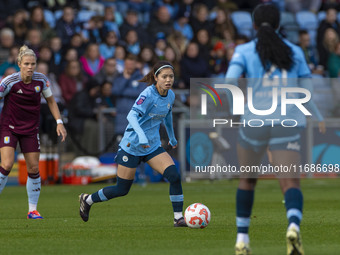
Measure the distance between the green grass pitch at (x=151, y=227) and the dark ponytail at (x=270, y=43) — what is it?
1.80 metres

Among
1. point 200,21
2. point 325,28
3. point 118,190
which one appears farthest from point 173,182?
point 325,28

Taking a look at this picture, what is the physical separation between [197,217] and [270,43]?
3.45 m

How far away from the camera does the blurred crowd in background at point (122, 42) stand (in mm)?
20719

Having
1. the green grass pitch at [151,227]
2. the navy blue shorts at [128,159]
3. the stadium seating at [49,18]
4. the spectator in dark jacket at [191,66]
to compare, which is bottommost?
the green grass pitch at [151,227]

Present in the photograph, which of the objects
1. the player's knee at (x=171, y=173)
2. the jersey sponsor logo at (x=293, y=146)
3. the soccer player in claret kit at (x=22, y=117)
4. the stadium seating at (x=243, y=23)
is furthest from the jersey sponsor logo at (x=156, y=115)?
the stadium seating at (x=243, y=23)

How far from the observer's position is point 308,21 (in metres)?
27.1

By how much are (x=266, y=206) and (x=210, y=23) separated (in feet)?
38.8

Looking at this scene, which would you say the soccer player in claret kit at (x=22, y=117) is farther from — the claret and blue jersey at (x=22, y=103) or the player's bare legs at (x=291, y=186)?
the player's bare legs at (x=291, y=186)

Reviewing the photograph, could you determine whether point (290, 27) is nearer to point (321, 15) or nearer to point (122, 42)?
point (321, 15)

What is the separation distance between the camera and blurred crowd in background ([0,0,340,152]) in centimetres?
2072

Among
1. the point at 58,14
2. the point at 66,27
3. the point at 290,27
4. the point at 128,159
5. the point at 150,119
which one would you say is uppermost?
the point at 58,14

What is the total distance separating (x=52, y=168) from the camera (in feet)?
67.8

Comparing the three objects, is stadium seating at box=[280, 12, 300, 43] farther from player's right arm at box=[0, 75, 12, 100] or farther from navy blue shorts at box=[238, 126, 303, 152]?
navy blue shorts at box=[238, 126, 303, 152]

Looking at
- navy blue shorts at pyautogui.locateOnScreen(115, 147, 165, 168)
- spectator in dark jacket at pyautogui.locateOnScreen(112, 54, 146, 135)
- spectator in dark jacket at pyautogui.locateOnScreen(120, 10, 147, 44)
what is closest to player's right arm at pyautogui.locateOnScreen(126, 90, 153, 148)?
navy blue shorts at pyautogui.locateOnScreen(115, 147, 165, 168)
